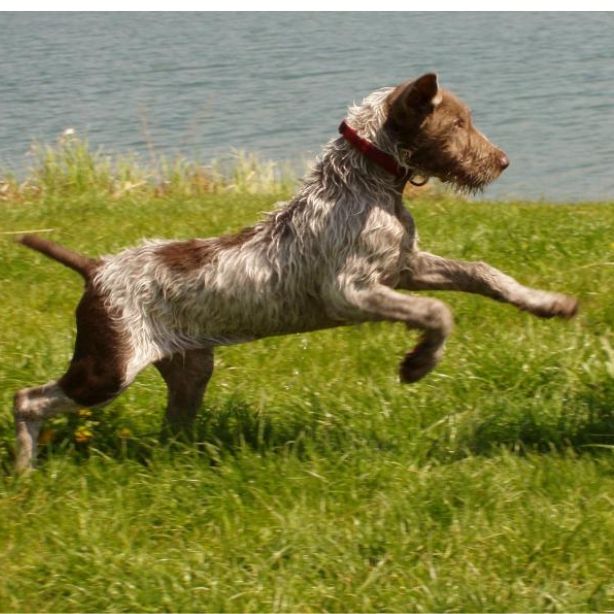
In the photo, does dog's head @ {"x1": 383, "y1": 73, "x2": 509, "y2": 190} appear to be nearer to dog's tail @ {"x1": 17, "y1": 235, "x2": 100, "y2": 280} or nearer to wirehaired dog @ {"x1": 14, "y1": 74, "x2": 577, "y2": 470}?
wirehaired dog @ {"x1": 14, "y1": 74, "x2": 577, "y2": 470}

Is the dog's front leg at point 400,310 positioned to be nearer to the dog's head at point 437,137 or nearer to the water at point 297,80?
the dog's head at point 437,137

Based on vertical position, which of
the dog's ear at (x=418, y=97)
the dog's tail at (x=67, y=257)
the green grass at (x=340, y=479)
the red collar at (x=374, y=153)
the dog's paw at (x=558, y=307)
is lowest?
the green grass at (x=340, y=479)

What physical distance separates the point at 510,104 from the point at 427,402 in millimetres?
11151

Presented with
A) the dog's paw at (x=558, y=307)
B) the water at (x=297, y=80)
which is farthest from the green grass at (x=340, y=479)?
the water at (x=297, y=80)

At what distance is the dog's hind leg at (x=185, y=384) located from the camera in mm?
5789

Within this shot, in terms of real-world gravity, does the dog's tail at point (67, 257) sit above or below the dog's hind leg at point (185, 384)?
above

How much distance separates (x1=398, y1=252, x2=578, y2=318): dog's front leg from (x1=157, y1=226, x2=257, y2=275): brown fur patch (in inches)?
30.3

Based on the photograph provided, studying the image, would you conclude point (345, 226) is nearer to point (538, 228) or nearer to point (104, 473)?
point (104, 473)

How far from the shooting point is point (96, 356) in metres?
5.41

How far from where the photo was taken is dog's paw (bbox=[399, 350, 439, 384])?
211 inches

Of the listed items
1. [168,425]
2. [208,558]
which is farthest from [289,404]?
[208,558]

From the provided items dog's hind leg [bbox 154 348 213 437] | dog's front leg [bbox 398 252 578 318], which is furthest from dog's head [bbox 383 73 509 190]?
dog's hind leg [bbox 154 348 213 437]

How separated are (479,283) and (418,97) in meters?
0.91

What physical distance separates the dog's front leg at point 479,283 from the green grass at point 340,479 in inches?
21.2
